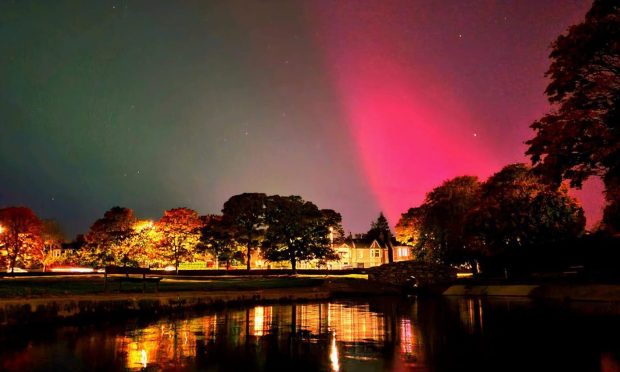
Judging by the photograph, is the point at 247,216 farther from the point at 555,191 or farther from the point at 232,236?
the point at 555,191

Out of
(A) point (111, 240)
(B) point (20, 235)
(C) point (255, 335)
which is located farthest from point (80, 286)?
(A) point (111, 240)

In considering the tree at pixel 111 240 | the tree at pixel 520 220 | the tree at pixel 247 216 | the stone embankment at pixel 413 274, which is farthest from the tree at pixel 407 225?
the tree at pixel 111 240

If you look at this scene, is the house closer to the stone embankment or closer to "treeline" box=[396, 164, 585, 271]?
"treeline" box=[396, 164, 585, 271]

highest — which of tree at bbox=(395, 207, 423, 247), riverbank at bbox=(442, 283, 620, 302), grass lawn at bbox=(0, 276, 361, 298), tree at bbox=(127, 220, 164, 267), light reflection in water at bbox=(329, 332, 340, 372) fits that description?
tree at bbox=(395, 207, 423, 247)

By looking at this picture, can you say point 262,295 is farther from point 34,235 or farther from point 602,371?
point 34,235

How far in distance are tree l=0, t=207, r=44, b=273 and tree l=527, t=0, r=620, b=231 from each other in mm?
61543

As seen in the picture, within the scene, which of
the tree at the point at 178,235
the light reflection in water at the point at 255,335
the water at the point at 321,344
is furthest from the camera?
the tree at the point at 178,235

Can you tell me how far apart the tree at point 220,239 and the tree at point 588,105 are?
58.9 m

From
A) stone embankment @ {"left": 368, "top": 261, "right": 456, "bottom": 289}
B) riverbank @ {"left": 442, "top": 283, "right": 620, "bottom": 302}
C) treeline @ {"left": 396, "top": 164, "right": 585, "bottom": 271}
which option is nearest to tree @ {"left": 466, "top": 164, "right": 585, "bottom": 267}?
treeline @ {"left": 396, "top": 164, "right": 585, "bottom": 271}

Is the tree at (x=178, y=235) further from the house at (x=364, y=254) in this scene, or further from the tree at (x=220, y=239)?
the house at (x=364, y=254)

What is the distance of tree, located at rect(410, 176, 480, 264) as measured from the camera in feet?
201

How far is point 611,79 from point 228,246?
6310 centimetres

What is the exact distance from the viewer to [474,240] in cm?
5434

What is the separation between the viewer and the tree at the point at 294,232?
7488 centimetres
